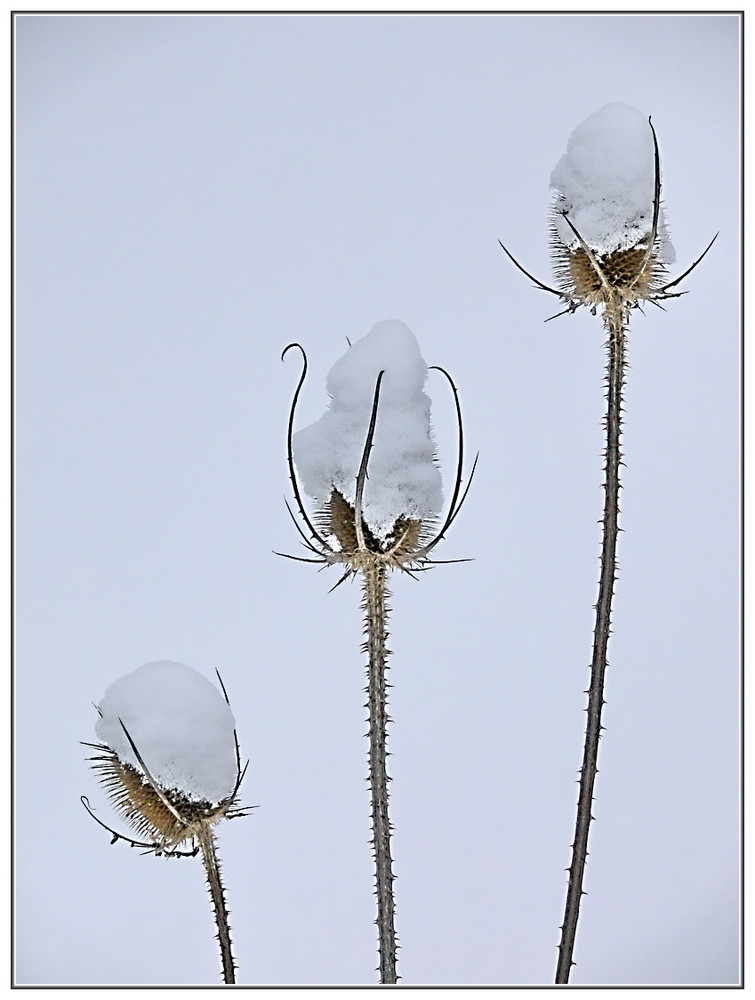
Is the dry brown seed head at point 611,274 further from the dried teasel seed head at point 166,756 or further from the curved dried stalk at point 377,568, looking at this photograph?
the dried teasel seed head at point 166,756

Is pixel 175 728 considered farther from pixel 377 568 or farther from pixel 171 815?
pixel 377 568

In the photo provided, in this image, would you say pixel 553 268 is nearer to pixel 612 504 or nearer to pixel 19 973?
pixel 612 504

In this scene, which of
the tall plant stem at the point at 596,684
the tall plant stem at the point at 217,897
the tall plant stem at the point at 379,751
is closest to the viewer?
the tall plant stem at the point at 379,751

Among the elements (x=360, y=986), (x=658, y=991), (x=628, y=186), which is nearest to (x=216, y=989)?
(x=360, y=986)

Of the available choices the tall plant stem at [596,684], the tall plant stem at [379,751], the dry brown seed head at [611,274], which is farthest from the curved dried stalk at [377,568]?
the dry brown seed head at [611,274]

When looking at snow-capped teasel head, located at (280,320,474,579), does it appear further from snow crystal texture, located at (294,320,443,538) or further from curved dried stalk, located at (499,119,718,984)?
curved dried stalk, located at (499,119,718,984)
